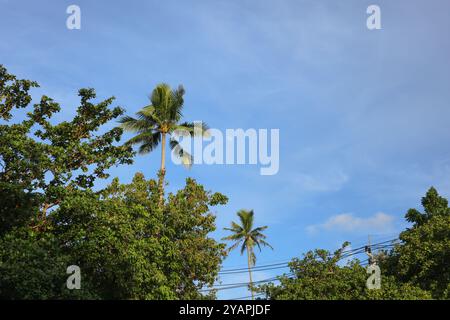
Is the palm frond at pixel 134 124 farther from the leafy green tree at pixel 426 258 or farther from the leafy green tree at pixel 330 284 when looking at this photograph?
the leafy green tree at pixel 426 258

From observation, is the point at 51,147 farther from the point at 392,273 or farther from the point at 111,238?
the point at 392,273

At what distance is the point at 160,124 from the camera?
→ 30.2 meters

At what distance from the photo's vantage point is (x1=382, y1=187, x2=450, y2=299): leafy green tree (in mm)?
22750

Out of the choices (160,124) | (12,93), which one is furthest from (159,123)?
(12,93)

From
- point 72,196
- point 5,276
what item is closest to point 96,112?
point 72,196

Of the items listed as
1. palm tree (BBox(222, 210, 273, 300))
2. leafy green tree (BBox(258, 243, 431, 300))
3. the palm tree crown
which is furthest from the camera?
palm tree (BBox(222, 210, 273, 300))

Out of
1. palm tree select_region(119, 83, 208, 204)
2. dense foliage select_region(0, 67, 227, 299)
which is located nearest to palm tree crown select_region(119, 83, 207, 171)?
palm tree select_region(119, 83, 208, 204)

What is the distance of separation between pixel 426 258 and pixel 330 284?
16.4ft

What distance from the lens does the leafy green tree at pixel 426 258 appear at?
22.8m

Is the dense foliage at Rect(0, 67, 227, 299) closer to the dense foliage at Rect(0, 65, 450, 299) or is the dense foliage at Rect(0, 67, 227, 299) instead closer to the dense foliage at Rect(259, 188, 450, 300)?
the dense foliage at Rect(0, 65, 450, 299)

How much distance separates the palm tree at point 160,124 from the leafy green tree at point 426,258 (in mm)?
12808

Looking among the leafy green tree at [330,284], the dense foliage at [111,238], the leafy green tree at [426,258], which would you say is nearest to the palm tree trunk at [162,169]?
the dense foliage at [111,238]

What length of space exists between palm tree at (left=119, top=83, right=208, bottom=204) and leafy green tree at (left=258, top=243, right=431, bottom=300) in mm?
9969
